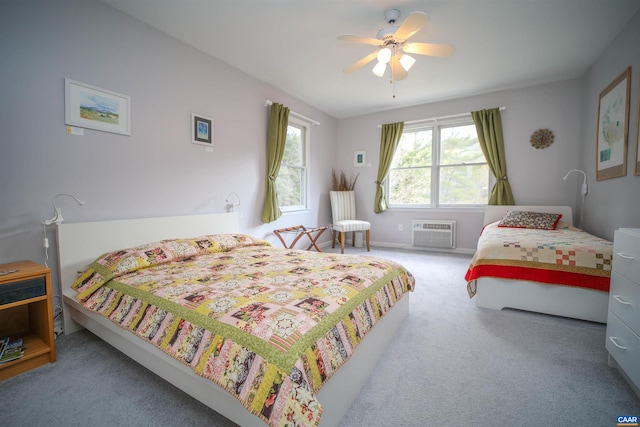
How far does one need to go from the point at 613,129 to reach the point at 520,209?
4.74 ft

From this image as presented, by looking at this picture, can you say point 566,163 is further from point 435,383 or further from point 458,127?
point 435,383

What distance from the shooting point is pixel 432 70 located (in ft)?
11.2

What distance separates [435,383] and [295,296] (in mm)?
906

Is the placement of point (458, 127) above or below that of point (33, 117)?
above

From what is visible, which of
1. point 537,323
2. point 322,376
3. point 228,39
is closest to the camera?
point 322,376

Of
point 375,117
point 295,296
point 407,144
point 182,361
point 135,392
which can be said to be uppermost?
point 375,117

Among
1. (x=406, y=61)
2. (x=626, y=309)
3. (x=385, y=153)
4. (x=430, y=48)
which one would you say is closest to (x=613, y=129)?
(x=430, y=48)

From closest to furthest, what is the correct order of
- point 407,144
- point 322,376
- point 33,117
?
point 322,376 < point 33,117 < point 407,144

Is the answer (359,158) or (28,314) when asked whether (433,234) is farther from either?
(28,314)

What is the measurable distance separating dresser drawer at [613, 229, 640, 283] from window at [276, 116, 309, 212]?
3562 mm

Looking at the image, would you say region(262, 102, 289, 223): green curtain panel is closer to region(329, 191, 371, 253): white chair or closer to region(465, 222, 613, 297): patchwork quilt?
region(329, 191, 371, 253): white chair

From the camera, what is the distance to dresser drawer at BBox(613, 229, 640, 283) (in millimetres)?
1318

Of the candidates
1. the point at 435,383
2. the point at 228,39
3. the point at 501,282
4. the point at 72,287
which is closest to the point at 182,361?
the point at 435,383

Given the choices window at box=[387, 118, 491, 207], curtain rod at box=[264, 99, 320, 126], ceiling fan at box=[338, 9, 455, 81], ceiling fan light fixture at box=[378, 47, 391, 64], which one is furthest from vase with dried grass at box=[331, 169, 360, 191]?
ceiling fan light fixture at box=[378, 47, 391, 64]
